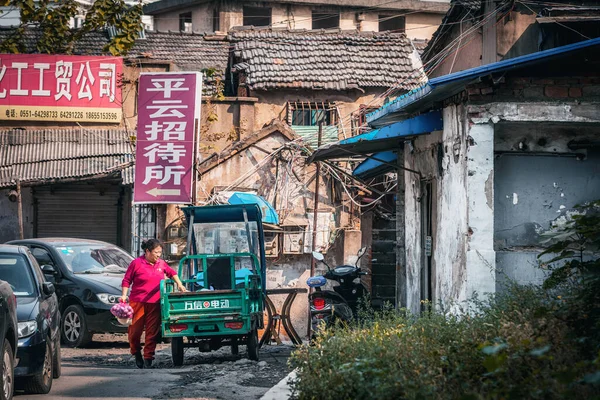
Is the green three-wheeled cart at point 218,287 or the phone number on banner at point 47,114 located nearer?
the green three-wheeled cart at point 218,287

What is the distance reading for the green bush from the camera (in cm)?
562

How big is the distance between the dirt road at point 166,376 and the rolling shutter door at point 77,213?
9.22m

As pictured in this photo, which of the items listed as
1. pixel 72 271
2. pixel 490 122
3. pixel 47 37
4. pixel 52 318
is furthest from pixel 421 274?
pixel 47 37

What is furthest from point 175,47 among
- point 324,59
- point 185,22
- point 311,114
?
point 185,22

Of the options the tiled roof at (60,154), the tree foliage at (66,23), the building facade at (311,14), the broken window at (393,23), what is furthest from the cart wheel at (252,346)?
the broken window at (393,23)

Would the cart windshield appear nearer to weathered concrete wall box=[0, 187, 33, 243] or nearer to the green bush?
the green bush

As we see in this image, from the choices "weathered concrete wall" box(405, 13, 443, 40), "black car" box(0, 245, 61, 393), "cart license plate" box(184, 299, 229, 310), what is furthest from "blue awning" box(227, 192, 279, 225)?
"weathered concrete wall" box(405, 13, 443, 40)

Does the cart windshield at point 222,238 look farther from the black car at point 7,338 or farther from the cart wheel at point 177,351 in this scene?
the black car at point 7,338

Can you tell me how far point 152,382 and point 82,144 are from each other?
13.4 metres

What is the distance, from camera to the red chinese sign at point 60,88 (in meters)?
23.0

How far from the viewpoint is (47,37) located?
25.7 metres

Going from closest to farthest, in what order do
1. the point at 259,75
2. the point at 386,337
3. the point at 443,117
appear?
the point at 386,337 → the point at 443,117 → the point at 259,75

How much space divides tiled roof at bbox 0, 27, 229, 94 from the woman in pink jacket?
51.7 ft

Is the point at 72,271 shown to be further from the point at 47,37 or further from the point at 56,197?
the point at 47,37
